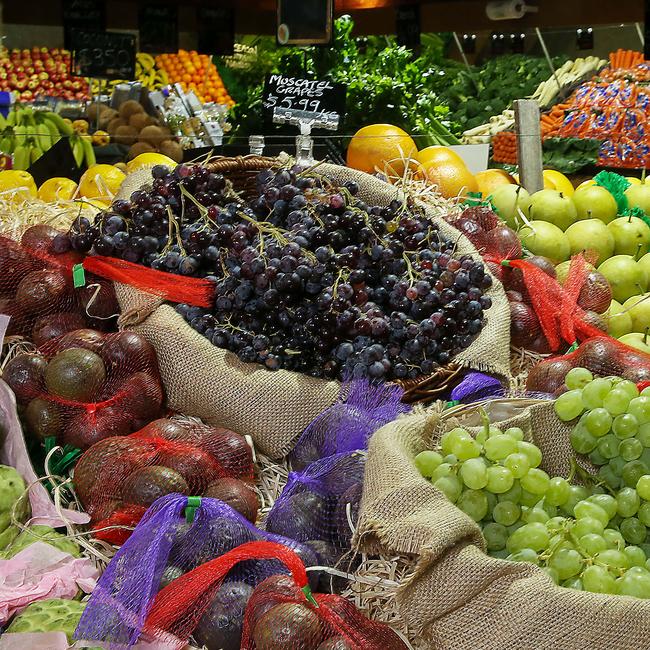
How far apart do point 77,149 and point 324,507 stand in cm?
254

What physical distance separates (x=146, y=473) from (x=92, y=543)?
17 cm

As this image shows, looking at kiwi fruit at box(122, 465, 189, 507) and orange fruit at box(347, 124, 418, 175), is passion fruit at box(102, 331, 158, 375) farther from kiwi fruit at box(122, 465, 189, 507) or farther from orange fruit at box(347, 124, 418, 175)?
orange fruit at box(347, 124, 418, 175)

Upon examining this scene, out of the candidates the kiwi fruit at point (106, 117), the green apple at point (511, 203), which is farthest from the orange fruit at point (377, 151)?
the kiwi fruit at point (106, 117)

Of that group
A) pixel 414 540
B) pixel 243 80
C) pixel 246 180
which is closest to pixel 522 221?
pixel 246 180

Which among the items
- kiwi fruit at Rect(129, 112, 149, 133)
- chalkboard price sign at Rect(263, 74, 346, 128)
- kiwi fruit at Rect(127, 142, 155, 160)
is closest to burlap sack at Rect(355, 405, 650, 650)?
chalkboard price sign at Rect(263, 74, 346, 128)

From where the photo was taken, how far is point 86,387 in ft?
6.14

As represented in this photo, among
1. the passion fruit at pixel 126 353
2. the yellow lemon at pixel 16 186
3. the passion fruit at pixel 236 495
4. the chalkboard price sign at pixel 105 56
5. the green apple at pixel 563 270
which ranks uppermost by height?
the chalkboard price sign at pixel 105 56

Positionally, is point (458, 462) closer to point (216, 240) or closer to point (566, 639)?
point (566, 639)

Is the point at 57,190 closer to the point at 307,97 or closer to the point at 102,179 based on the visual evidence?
the point at 102,179

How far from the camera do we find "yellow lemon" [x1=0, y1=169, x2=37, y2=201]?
2939 millimetres

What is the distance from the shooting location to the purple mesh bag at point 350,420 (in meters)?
1.70

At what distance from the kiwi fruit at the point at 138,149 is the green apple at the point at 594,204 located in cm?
Answer: 165

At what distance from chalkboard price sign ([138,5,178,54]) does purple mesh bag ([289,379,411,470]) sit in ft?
16.8

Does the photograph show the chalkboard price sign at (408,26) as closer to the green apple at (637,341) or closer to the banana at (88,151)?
the banana at (88,151)
